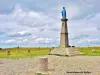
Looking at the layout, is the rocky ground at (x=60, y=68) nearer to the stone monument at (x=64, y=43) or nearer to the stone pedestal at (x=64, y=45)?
the stone pedestal at (x=64, y=45)

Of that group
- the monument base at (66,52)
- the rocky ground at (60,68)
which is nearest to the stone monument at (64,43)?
the monument base at (66,52)

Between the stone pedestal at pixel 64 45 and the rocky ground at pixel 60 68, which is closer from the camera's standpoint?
the rocky ground at pixel 60 68

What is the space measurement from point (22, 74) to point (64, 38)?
686 inches

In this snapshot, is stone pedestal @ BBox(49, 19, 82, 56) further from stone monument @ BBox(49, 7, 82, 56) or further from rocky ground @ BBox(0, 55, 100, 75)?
rocky ground @ BBox(0, 55, 100, 75)

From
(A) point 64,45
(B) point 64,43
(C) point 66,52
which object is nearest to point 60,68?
(C) point 66,52

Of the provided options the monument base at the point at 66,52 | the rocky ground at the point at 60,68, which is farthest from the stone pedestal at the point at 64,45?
the rocky ground at the point at 60,68

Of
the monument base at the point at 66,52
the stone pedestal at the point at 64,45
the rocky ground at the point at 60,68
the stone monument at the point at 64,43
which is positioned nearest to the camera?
the rocky ground at the point at 60,68

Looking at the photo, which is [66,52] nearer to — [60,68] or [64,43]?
[64,43]

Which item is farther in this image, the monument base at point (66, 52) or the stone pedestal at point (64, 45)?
the stone pedestal at point (64, 45)

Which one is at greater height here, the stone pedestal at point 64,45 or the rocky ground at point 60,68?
the stone pedestal at point 64,45

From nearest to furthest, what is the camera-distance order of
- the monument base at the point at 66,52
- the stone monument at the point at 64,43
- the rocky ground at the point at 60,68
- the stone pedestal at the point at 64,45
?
the rocky ground at the point at 60,68 < the monument base at the point at 66,52 < the stone pedestal at the point at 64,45 < the stone monument at the point at 64,43

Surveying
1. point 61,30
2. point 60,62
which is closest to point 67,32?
point 61,30

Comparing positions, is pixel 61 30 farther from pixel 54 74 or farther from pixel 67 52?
pixel 54 74

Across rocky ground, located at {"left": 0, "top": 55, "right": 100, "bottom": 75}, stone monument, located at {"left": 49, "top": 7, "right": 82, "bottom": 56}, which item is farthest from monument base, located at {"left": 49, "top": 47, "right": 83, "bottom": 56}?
rocky ground, located at {"left": 0, "top": 55, "right": 100, "bottom": 75}
